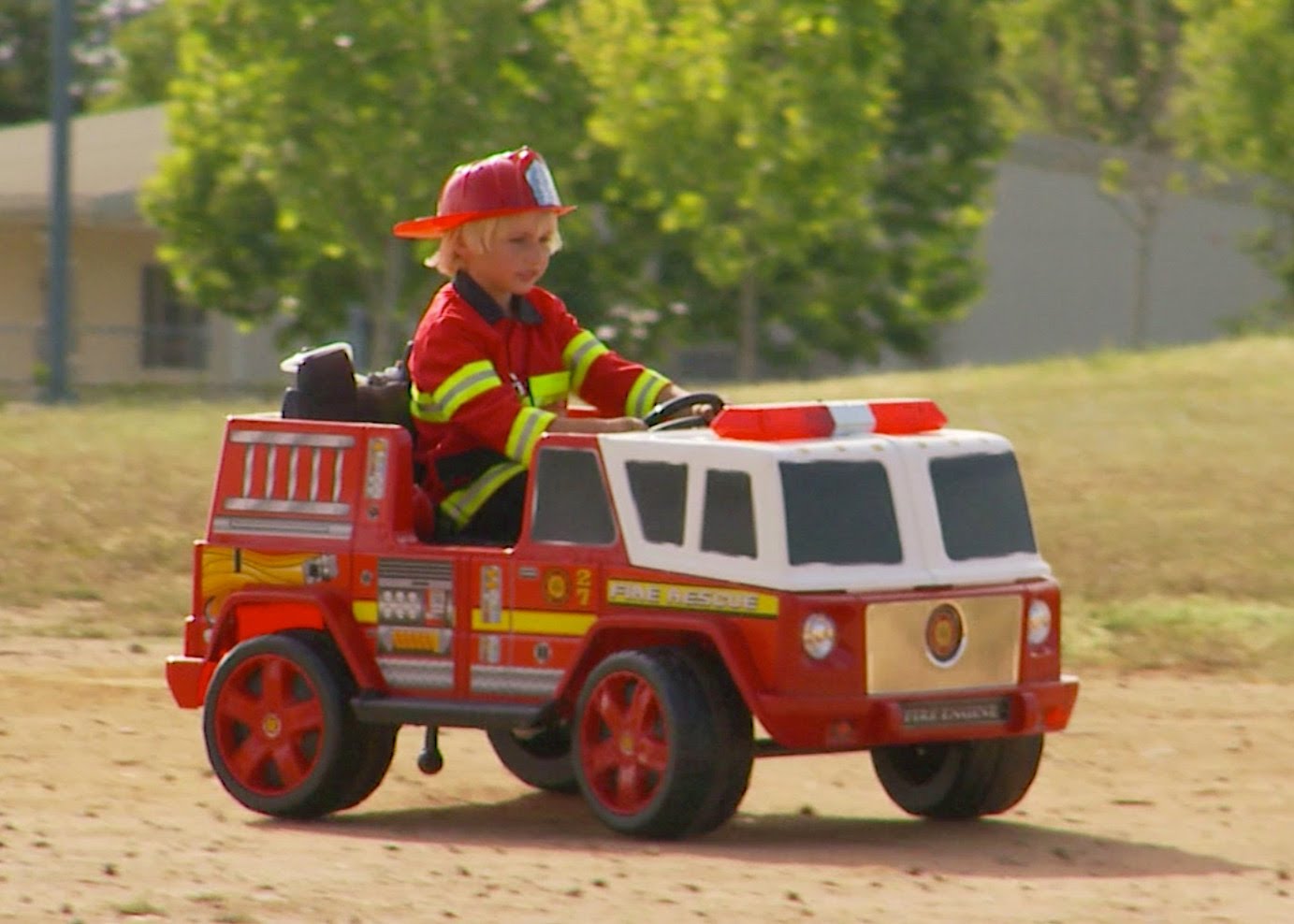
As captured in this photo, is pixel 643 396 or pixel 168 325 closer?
pixel 643 396

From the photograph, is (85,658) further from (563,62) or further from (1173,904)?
(563,62)

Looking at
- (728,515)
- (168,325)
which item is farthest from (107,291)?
(728,515)

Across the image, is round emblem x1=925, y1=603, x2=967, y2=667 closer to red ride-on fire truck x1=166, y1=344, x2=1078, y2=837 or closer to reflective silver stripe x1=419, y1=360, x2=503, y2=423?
red ride-on fire truck x1=166, y1=344, x2=1078, y2=837

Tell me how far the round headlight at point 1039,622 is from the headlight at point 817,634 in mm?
802

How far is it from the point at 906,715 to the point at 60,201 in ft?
78.7

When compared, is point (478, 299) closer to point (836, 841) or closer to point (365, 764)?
point (365, 764)

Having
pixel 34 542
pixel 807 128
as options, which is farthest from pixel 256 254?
pixel 34 542

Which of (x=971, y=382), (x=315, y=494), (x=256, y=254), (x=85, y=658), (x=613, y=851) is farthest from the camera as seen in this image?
(x=256, y=254)

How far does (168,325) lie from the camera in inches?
1740

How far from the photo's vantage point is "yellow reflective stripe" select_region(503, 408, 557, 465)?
8.75m

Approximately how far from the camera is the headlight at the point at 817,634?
26.6 feet

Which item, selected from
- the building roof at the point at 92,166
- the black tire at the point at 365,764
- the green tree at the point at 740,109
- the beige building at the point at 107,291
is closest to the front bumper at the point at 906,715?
the black tire at the point at 365,764

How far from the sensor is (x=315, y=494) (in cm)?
906

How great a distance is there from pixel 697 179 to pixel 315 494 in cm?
2573
